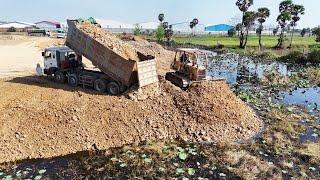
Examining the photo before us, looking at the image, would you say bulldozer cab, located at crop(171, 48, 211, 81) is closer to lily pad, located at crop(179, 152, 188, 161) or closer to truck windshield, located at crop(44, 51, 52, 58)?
lily pad, located at crop(179, 152, 188, 161)

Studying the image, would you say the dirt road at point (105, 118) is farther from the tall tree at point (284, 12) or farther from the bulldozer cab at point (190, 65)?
the tall tree at point (284, 12)

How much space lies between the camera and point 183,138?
16.3 m

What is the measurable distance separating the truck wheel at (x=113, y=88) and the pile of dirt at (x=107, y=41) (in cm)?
165

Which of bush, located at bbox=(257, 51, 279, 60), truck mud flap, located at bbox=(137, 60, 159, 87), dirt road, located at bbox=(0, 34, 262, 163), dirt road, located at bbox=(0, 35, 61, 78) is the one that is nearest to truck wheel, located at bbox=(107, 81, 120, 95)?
dirt road, located at bbox=(0, 34, 262, 163)

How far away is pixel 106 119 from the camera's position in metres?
16.4

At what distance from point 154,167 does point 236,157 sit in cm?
357

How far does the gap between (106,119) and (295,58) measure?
123ft

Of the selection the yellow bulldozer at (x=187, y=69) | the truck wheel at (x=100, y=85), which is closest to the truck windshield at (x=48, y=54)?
the truck wheel at (x=100, y=85)

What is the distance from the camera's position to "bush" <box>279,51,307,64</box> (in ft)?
152

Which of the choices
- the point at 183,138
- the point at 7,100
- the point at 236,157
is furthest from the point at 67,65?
the point at 236,157

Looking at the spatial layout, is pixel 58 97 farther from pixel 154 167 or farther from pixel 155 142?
pixel 154 167

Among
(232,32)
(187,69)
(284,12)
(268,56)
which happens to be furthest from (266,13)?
(187,69)

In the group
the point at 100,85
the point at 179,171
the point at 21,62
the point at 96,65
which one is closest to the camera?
the point at 179,171

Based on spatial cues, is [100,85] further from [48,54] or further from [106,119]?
[48,54]
